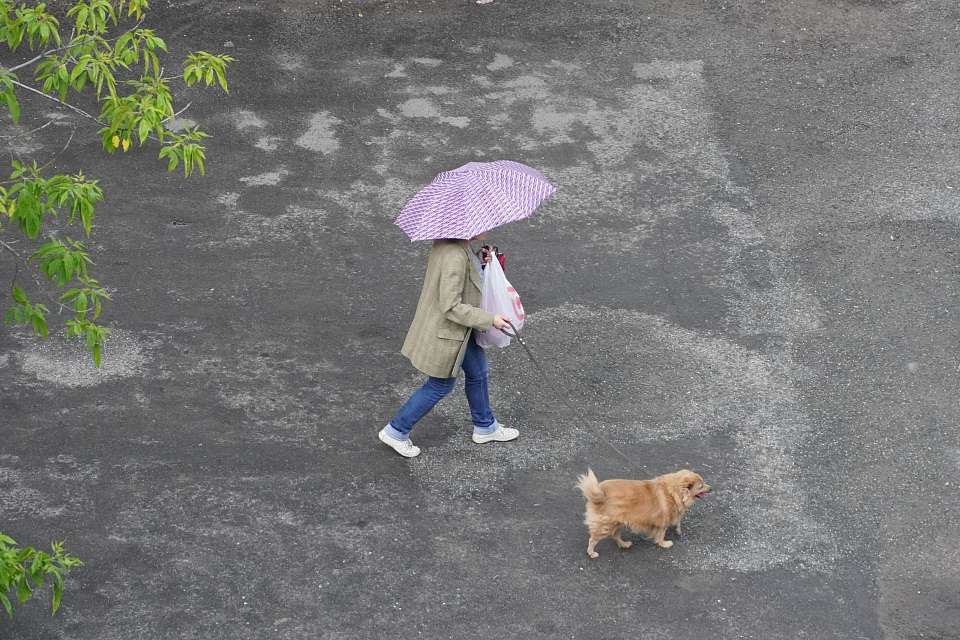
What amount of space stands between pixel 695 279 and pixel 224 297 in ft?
12.3

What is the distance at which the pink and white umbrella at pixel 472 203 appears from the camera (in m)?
6.71

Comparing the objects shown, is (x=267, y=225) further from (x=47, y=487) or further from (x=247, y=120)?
(x=47, y=487)

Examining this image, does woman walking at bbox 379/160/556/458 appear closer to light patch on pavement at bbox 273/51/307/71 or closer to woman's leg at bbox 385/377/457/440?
woman's leg at bbox 385/377/457/440

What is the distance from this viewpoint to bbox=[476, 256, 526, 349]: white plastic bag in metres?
6.98

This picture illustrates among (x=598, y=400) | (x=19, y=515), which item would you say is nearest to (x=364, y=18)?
(x=598, y=400)

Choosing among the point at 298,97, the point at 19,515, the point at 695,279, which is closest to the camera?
the point at 19,515

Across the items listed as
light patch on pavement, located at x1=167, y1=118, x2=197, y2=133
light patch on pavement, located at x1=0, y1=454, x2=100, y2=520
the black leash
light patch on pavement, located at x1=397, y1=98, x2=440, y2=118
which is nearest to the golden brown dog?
the black leash

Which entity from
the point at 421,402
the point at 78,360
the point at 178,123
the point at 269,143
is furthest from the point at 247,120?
the point at 421,402

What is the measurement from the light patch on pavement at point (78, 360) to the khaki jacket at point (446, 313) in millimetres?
2360

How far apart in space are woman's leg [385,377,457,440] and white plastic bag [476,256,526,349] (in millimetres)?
418

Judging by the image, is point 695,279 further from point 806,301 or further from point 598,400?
point 598,400

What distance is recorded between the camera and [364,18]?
1322cm

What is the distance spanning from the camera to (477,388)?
292 inches

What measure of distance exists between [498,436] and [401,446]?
65 cm
